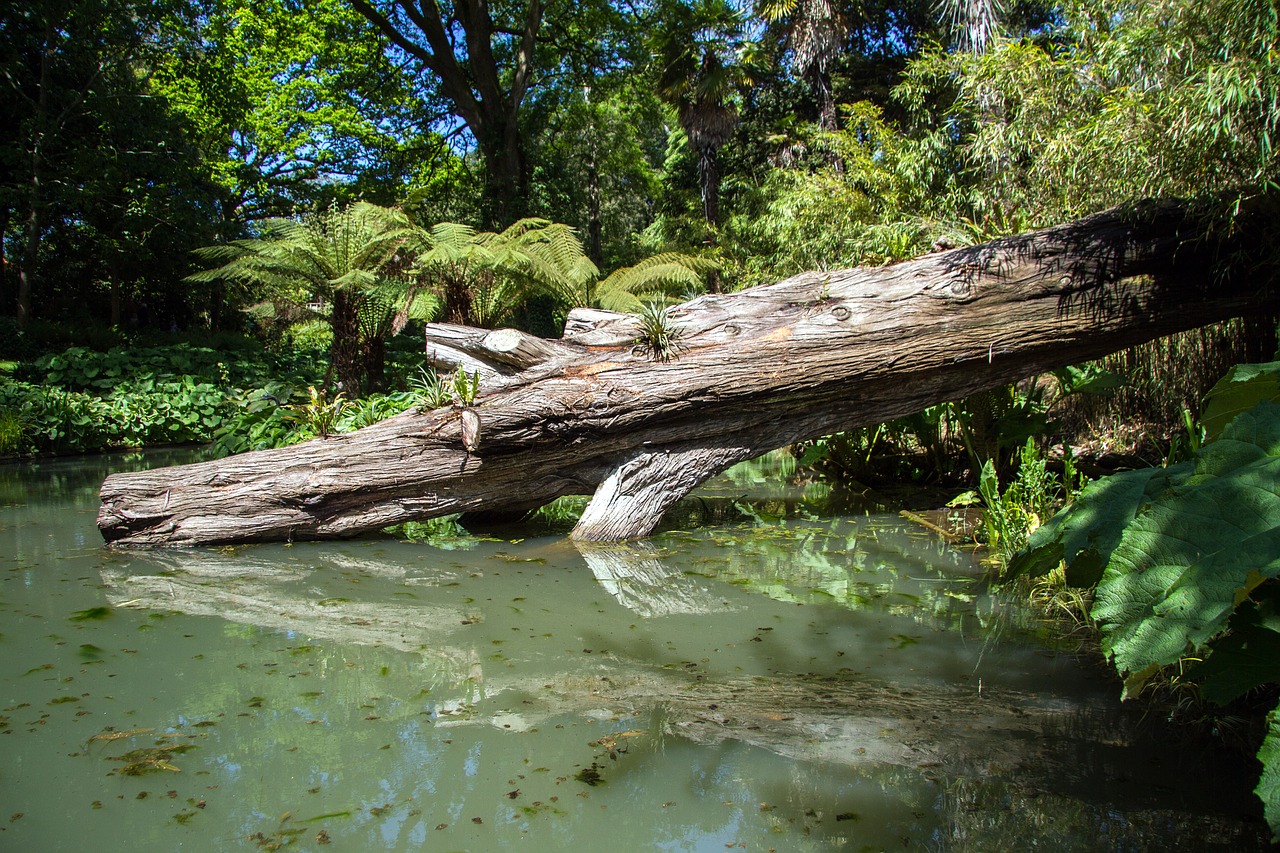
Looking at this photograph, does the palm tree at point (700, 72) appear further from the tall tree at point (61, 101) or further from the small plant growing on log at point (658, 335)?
the small plant growing on log at point (658, 335)

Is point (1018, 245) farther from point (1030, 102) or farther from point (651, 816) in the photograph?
point (651, 816)

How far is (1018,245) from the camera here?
5008 millimetres

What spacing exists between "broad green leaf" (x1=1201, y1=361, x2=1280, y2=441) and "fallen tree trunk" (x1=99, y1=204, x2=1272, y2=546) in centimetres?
277

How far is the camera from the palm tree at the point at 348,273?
884 centimetres

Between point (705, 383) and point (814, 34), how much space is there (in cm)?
1309

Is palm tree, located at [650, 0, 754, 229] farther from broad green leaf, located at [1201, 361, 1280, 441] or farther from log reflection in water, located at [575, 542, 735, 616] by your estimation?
broad green leaf, located at [1201, 361, 1280, 441]

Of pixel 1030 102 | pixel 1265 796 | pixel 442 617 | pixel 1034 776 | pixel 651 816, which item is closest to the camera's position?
pixel 1265 796

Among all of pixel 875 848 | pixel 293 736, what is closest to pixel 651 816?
pixel 875 848

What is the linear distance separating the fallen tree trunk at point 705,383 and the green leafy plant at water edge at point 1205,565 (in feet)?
10.7

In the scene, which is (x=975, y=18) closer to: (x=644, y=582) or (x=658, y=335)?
(x=658, y=335)

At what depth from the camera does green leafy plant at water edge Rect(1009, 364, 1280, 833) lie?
1.47 meters

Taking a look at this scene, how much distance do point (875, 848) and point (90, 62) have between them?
683 inches

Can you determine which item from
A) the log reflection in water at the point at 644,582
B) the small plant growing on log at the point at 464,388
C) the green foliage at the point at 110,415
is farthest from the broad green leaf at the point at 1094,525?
the green foliage at the point at 110,415

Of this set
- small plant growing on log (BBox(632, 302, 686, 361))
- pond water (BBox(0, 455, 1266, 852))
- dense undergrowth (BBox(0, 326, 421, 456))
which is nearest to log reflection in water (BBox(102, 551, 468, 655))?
pond water (BBox(0, 455, 1266, 852))
